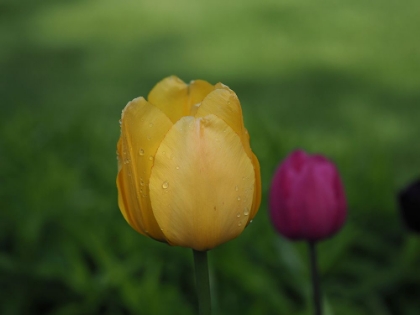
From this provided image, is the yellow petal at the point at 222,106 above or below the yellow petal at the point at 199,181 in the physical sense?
above

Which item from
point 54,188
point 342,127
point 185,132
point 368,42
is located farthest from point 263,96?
point 185,132

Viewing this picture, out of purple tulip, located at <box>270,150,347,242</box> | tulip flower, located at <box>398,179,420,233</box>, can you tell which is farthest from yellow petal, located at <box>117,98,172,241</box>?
tulip flower, located at <box>398,179,420,233</box>

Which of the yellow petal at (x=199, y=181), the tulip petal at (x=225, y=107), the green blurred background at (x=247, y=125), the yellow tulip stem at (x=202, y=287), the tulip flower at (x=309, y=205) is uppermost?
the tulip petal at (x=225, y=107)

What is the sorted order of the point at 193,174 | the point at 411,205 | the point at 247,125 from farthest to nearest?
the point at 247,125 → the point at 411,205 → the point at 193,174

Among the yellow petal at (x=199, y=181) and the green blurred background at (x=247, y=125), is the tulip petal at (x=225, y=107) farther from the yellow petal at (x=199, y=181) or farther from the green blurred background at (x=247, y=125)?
the green blurred background at (x=247, y=125)

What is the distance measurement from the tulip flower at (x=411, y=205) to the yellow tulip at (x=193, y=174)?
29.6 inches

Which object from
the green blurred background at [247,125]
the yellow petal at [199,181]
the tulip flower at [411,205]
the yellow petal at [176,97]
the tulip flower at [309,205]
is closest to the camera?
the yellow petal at [199,181]

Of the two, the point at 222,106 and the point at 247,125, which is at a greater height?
the point at 222,106

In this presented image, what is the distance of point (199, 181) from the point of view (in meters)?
0.94

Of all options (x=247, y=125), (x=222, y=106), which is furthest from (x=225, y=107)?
(x=247, y=125)

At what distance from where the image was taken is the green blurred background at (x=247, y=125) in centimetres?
213

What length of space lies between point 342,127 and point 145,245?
2.11m

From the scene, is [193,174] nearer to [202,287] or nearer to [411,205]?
[202,287]

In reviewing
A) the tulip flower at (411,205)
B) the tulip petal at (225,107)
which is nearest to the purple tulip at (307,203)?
the tulip flower at (411,205)
